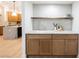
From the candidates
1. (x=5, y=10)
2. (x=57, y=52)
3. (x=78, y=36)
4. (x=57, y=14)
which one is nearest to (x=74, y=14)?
(x=57, y=14)

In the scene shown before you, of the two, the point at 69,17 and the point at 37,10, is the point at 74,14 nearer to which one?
the point at 69,17

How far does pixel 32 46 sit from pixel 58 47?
2.88 feet

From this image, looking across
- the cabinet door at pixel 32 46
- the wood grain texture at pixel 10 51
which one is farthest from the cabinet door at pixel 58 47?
the wood grain texture at pixel 10 51

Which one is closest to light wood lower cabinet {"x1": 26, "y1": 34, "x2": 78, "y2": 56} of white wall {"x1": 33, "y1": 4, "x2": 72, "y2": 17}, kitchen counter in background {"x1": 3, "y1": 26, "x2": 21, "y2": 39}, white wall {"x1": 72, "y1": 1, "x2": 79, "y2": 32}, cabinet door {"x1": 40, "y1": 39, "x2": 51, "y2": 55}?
cabinet door {"x1": 40, "y1": 39, "x2": 51, "y2": 55}

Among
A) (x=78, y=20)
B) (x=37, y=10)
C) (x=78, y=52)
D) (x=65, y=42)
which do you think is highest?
(x=37, y=10)

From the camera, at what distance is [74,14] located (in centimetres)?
604

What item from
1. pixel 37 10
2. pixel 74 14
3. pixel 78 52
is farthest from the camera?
pixel 37 10

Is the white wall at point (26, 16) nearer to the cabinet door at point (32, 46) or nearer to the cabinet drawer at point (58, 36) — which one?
the cabinet door at point (32, 46)

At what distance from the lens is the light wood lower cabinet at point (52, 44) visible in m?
4.83

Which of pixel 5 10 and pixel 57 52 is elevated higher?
pixel 5 10

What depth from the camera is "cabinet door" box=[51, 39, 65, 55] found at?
4.83 meters

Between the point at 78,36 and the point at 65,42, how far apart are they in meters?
0.48

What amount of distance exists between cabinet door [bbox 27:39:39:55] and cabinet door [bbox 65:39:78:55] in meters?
1.01

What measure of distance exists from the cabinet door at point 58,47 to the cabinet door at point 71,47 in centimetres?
16
